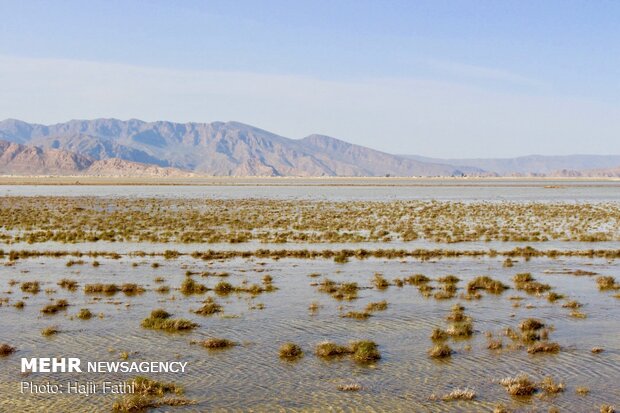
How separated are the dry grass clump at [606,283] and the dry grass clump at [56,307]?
18.9 m

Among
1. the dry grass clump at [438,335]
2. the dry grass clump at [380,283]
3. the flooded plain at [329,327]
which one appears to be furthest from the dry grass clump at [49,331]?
the dry grass clump at [380,283]

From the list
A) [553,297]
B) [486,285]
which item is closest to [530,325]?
[553,297]

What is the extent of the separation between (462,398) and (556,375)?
272 cm

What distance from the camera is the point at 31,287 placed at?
2423cm

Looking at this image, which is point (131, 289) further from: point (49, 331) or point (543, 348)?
point (543, 348)

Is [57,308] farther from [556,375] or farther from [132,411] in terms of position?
[556,375]

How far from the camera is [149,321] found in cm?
1845

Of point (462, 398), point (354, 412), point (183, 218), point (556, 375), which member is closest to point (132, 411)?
point (354, 412)

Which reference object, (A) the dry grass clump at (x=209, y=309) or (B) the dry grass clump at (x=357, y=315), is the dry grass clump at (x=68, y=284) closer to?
(A) the dry grass clump at (x=209, y=309)

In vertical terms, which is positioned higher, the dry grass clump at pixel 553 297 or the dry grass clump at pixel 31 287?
the dry grass clump at pixel 553 297

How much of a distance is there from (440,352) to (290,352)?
3.54 meters

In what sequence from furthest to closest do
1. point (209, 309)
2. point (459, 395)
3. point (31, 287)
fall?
1. point (31, 287)
2. point (209, 309)
3. point (459, 395)

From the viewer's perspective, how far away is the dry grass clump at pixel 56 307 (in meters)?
20.1

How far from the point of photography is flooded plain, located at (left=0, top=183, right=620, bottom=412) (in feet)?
43.1
